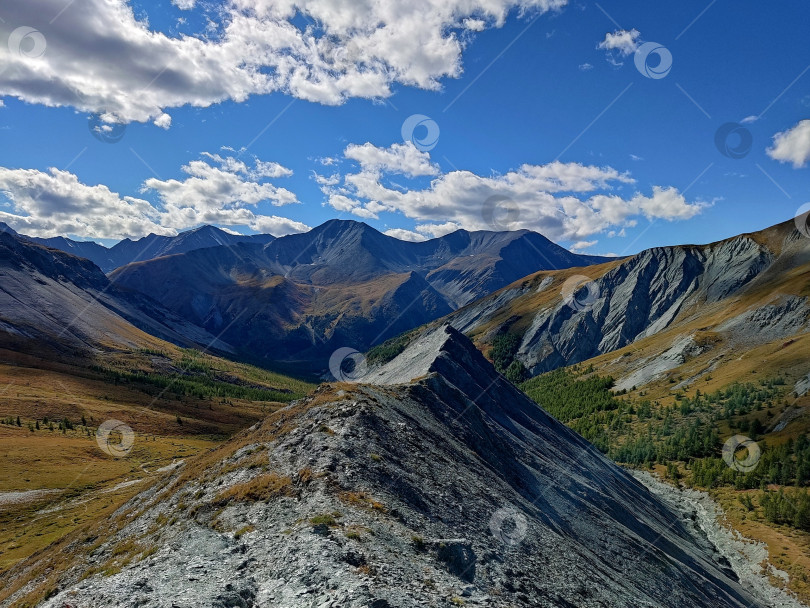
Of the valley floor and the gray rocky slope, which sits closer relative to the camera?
the gray rocky slope

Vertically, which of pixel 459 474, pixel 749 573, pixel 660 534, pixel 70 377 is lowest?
pixel 749 573

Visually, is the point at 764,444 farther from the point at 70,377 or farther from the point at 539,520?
the point at 70,377

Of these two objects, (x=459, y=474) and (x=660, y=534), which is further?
(x=660, y=534)

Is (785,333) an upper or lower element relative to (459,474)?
upper

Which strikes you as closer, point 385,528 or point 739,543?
point 385,528

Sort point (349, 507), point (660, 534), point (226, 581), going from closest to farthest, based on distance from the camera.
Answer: point (226, 581)
point (349, 507)
point (660, 534)

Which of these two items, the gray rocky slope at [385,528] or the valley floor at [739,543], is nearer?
the gray rocky slope at [385,528]

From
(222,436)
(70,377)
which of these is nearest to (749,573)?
(222,436)

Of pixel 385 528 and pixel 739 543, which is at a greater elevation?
pixel 385 528
